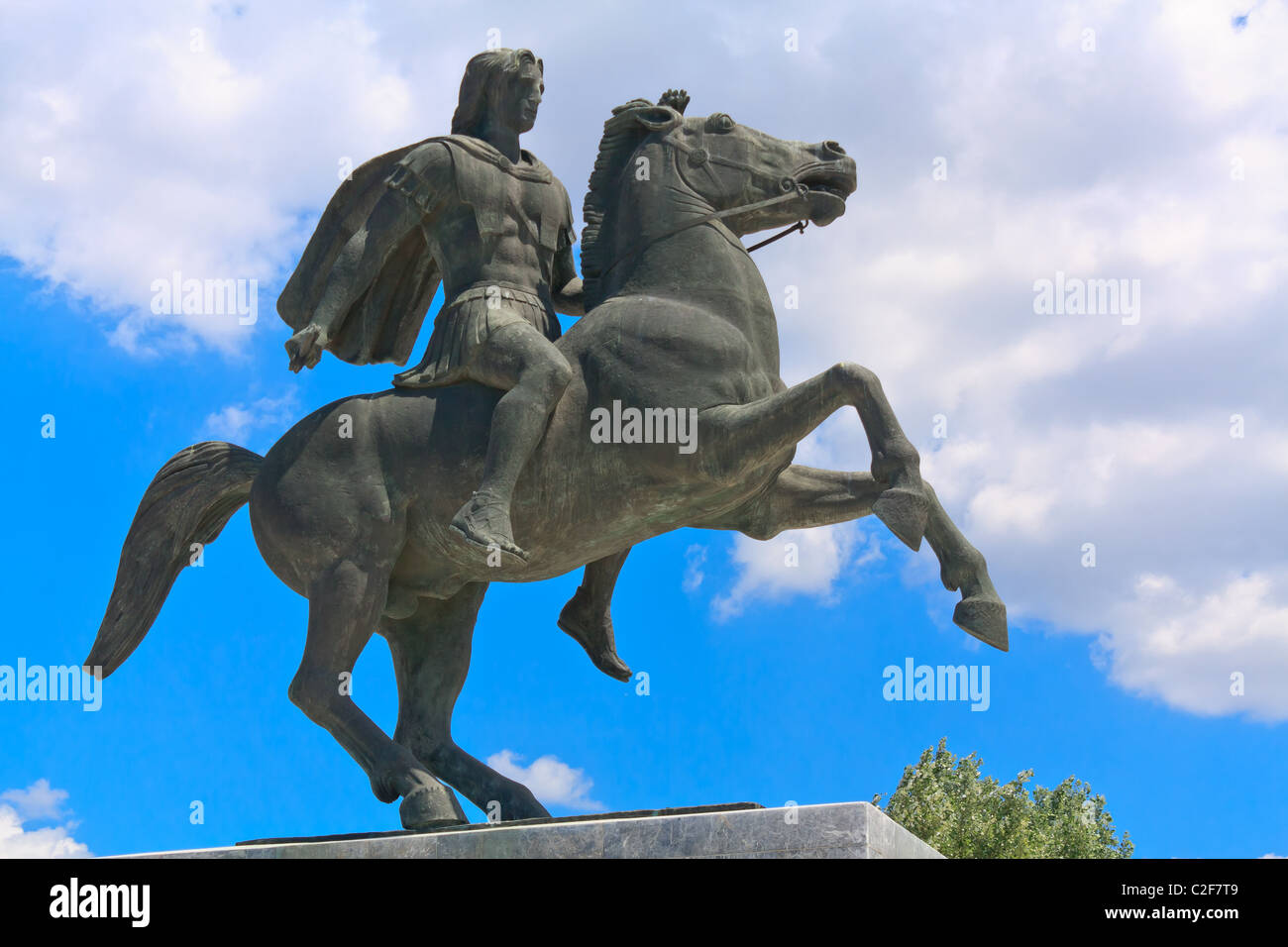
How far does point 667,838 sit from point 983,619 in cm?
212

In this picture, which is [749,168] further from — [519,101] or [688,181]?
[519,101]

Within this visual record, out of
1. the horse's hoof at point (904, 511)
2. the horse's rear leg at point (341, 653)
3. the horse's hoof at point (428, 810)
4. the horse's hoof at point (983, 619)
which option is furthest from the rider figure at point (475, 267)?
the horse's hoof at point (983, 619)

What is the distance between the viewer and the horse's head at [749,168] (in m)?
8.30

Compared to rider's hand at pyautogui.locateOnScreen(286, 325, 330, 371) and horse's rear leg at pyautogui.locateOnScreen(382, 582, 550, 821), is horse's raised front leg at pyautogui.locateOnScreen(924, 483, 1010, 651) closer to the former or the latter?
horse's rear leg at pyautogui.locateOnScreen(382, 582, 550, 821)

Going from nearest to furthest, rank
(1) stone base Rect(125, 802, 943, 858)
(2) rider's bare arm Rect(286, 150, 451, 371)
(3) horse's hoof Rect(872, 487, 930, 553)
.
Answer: (1) stone base Rect(125, 802, 943, 858) → (3) horse's hoof Rect(872, 487, 930, 553) → (2) rider's bare arm Rect(286, 150, 451, 371)

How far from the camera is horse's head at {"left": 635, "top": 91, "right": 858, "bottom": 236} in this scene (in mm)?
8305

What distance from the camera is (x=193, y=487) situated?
28.9ft

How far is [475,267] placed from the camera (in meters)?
8.37

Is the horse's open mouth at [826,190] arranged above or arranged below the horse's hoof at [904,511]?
above

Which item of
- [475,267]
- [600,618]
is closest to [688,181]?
[475,267]

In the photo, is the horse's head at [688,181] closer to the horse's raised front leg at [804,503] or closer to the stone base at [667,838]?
the horse's raised front leg at [804,503]

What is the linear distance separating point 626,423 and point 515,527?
0.82 metres

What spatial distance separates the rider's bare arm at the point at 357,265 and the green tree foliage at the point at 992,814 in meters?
18.0

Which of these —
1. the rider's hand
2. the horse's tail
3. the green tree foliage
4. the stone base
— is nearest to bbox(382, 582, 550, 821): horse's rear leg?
the stone base
